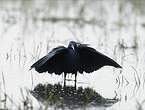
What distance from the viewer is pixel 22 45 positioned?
23.9 ft

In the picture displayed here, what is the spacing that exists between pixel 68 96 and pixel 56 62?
0.34 metres

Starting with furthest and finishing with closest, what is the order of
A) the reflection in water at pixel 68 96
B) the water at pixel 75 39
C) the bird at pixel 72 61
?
the water at pixel 75 39 → the bird at pixel 72 61 → the reflection in water at pixel 68 96

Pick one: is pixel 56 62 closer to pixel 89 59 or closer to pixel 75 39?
pixel 89 59

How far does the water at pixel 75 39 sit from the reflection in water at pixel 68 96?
0.07 m

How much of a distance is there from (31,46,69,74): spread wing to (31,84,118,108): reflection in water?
0.52 ft

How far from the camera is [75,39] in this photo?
8.15 m

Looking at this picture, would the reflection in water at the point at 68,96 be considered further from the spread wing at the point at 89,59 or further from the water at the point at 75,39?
the spread wing at the point at 89,59

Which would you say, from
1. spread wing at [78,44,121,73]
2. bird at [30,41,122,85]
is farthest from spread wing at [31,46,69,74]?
spread wing at [78,44,121,73]

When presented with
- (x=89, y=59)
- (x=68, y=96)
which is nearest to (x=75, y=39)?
(x=89, y=59)

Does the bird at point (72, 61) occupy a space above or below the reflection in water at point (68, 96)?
above

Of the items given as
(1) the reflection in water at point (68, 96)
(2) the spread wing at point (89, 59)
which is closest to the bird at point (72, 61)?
(2) the spread wing at point (89, 59)

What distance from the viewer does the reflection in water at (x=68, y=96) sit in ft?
14.1

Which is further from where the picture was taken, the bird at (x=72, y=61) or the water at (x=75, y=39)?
the water at (x=75, y=39)

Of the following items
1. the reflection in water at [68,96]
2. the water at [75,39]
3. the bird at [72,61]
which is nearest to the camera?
the reflection in water at [68,96]
